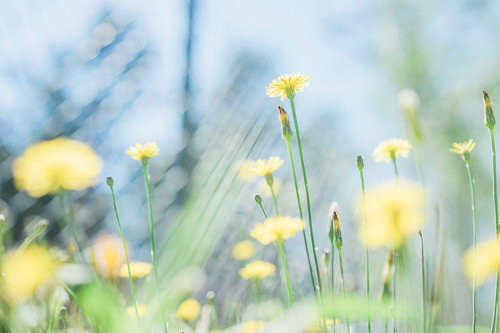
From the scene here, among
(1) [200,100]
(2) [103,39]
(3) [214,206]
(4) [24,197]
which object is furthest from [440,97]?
(3) [214,206]

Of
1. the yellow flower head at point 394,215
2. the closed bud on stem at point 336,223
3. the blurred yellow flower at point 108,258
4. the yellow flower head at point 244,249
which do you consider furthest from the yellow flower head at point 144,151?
the yellow flower head at point 244,249

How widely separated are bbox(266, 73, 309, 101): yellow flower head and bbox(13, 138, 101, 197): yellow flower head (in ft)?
0.77

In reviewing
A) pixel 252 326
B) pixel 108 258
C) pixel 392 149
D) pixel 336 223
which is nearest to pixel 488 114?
pixel 392 149

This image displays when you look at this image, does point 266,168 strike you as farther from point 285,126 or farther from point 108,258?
point 108,258

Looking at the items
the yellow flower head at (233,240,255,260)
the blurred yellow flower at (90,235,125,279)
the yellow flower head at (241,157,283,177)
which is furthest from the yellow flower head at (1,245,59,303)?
the yellow flower head at (233,240,255,260)

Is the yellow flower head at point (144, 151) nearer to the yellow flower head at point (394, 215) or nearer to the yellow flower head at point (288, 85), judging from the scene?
the yellow flower head at point (288, 85)

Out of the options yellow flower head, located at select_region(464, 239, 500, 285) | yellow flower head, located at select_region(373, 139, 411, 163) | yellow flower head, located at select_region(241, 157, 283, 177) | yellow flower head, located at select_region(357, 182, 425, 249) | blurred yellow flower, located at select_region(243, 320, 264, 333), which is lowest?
blurred yellow flower, located at select_region(243, 320, 264, 333)

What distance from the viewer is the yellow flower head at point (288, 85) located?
53 cm

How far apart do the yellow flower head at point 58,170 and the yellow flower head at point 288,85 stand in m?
0.24

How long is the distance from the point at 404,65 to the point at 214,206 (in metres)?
3.31

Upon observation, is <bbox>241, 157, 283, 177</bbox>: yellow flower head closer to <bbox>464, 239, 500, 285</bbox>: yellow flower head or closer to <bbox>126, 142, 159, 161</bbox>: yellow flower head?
<bbox>126, 142, 159, 161</bbox>: yellow flower head

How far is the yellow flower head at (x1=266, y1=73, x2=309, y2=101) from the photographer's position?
53 cm

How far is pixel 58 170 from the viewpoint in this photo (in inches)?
15.0

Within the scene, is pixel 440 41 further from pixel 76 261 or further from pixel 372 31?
pixel 76 261
